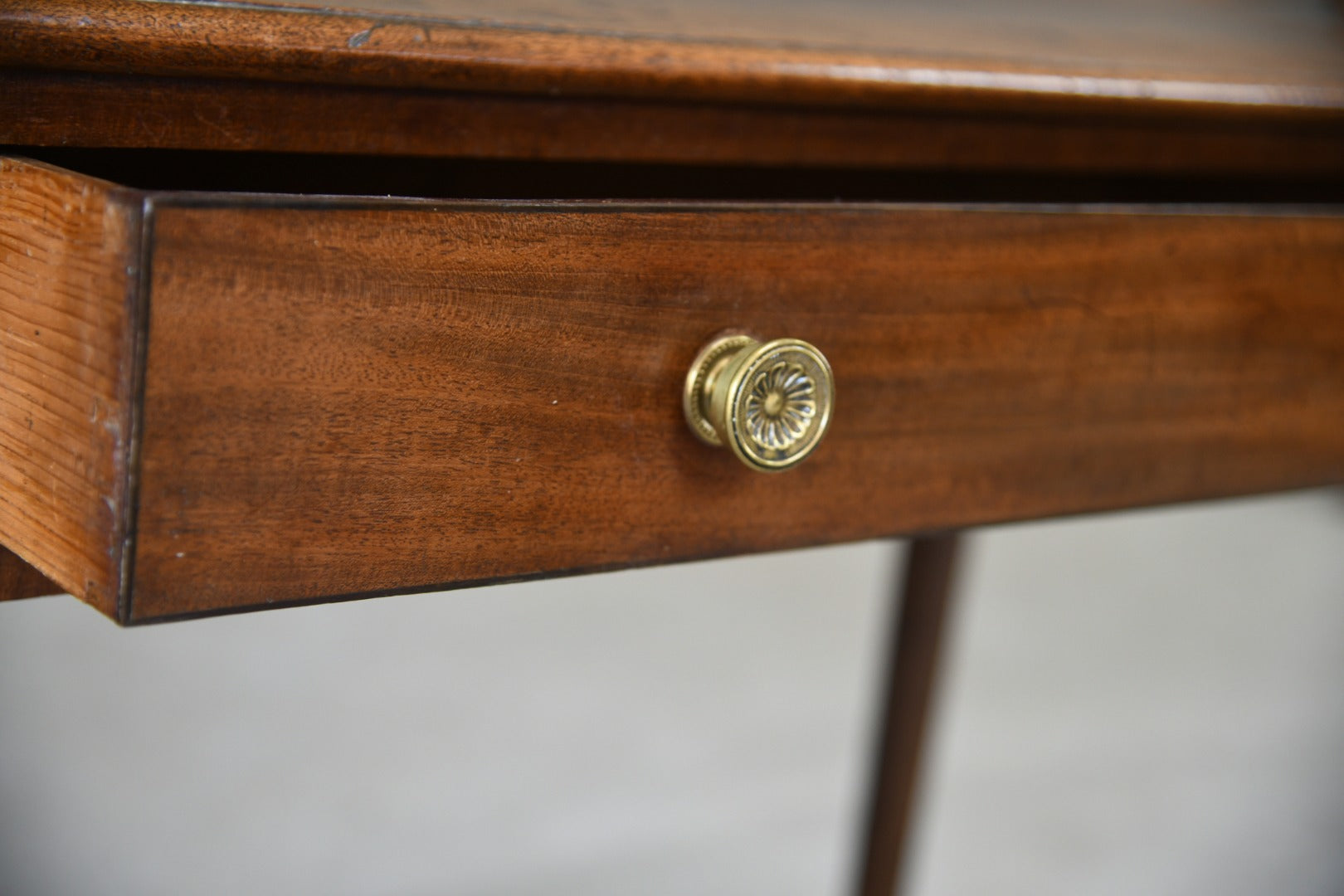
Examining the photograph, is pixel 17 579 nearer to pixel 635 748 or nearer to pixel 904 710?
pixel 904 710

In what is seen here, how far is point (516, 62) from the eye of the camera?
0.97 ft

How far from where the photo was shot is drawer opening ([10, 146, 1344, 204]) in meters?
0.32

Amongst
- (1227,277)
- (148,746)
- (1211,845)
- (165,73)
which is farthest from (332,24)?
(1211,845)

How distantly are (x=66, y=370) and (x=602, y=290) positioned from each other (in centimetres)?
10

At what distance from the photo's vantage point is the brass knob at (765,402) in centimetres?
29

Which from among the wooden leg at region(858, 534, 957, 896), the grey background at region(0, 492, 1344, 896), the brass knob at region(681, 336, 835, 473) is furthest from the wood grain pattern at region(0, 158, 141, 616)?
the grey background at region(0, 492, 1344, 896)

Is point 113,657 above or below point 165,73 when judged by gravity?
below

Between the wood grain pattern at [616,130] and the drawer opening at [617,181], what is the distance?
0.02 metres

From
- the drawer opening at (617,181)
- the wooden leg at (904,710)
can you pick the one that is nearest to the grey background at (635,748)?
the wooden leg at (904,710)

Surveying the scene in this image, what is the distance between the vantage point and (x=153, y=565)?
0.79ft

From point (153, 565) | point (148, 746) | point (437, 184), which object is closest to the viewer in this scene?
point (153, 565)

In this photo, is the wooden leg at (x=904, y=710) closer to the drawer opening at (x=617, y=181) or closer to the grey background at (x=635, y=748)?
the grey background at (x=635, y=748)

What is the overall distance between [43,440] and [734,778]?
3.38 feet

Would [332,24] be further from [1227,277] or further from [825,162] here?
[1227,277]
